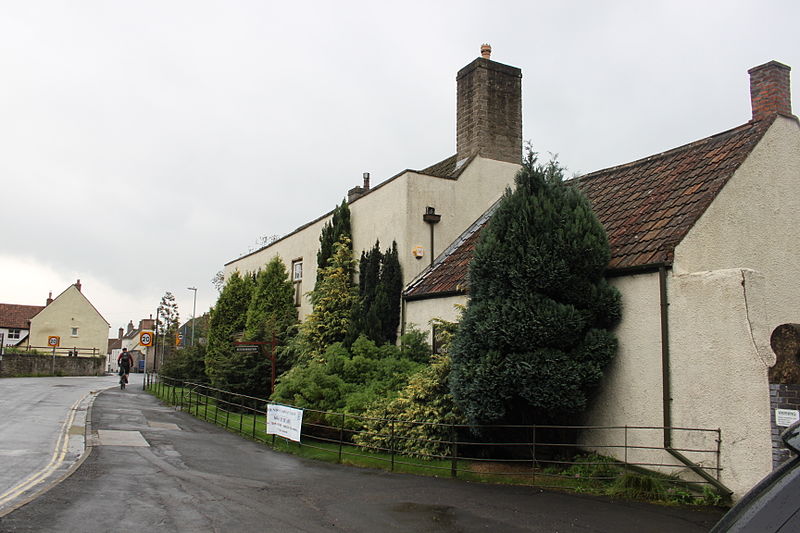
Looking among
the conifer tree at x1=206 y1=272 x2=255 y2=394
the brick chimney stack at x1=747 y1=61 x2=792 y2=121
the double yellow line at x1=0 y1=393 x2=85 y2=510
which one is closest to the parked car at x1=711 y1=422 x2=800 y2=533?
the double yellow line at x1=0 y1=393 x2=85 y2=510

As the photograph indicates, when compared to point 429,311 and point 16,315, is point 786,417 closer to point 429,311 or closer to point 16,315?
point 429,311

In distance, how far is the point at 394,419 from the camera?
1291 centimetres

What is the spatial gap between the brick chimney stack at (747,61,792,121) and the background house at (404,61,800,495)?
24 millimetres

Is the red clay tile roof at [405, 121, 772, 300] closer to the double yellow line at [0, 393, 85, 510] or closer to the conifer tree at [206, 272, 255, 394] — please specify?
the double yellow line at [0, 393, 85, 510]

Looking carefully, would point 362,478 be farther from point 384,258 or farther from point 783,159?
point 783,159

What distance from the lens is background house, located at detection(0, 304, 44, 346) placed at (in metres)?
71.5

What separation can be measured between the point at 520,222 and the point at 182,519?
7.06 metres

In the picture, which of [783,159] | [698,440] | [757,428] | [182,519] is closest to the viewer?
[182,519]

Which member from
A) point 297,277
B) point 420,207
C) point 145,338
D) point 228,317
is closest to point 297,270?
point 297,277

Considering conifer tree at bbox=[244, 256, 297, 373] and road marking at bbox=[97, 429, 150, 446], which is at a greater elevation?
conifer tree at bbox=[244, 256, 297, 373]

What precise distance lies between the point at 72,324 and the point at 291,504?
6626 centimetres

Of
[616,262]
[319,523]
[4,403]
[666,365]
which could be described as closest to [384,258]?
[616,262]

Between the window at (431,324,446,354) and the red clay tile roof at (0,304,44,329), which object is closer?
the window at (431,324,446,354)

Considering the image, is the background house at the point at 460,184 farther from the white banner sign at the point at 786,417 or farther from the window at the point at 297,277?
the white banner sign at the point at 786,417
